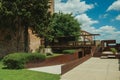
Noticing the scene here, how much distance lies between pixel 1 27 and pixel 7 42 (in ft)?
8.58

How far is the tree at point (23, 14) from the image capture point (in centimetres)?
2300

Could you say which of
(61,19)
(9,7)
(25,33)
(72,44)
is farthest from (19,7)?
(61,19)

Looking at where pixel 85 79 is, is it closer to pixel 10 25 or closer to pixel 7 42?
pixel 10 25

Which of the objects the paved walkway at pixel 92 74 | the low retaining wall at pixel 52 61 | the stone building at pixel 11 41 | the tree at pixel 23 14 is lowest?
the paved walkway at pixel 92 74

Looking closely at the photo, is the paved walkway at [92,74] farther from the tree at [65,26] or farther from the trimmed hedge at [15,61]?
the tree at [65,26]

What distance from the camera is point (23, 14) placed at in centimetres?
2342

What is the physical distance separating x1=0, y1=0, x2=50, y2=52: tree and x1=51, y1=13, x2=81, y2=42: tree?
12464 millimetres

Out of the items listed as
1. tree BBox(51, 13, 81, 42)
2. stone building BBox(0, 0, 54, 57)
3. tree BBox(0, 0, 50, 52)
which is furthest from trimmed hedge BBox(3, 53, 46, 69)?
tree BBox(51, 13, 81, 42)

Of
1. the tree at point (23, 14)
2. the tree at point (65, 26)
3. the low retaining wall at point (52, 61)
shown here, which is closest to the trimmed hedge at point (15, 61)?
the low retaining wall at point (52, 61)

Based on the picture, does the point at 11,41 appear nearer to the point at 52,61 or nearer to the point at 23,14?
the point at 23,14

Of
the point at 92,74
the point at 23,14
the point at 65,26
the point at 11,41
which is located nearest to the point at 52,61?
the point at 23,14

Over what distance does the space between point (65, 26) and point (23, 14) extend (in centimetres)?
1695

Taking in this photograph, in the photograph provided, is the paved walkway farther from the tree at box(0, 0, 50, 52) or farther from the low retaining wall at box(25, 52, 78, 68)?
the tree at box(0, 0, 50, 52)

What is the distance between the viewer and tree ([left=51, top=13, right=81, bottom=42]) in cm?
3894
